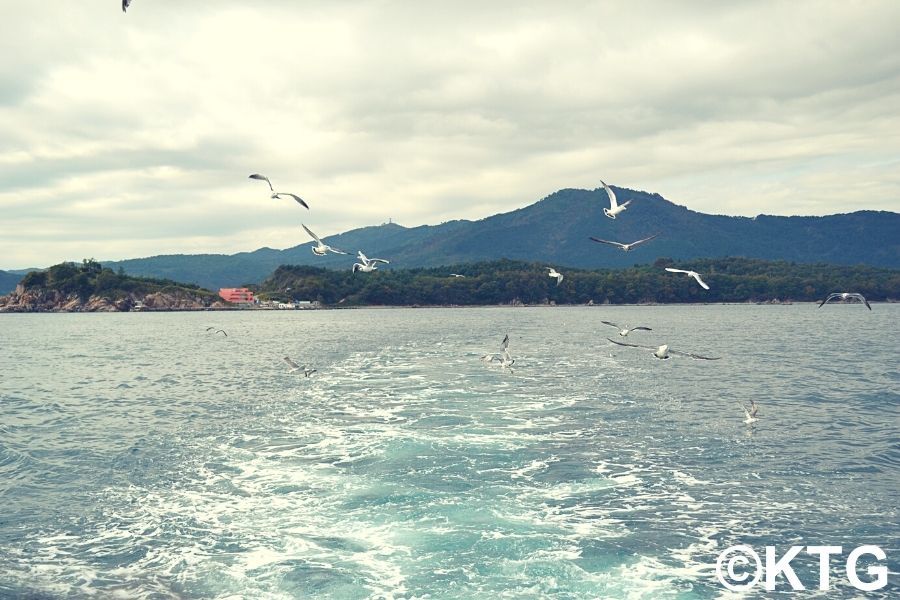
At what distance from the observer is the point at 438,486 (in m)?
22.0

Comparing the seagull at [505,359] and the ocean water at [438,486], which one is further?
the seagull at [505,359]

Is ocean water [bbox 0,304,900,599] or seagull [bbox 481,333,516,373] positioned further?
seagull [bbox 481,333,516,373]

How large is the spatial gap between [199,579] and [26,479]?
1255 cm

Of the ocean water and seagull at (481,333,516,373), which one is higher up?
seagull at (481,333,516,373)

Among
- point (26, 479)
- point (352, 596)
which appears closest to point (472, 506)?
point (352, 596)

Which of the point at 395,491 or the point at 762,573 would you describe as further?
the point at 395,491

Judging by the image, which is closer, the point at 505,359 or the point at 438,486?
the point at 438,486

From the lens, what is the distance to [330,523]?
18.8m

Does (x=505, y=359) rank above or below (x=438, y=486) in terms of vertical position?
above

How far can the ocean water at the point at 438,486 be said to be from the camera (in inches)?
609

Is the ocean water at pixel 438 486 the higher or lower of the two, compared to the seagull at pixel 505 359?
lower

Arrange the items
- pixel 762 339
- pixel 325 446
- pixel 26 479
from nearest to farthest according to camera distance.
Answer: pixel 26 479
pixel 325 446
pixel 762 339

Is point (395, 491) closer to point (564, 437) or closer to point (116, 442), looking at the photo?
point (564, 437)

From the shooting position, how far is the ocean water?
15469mm
